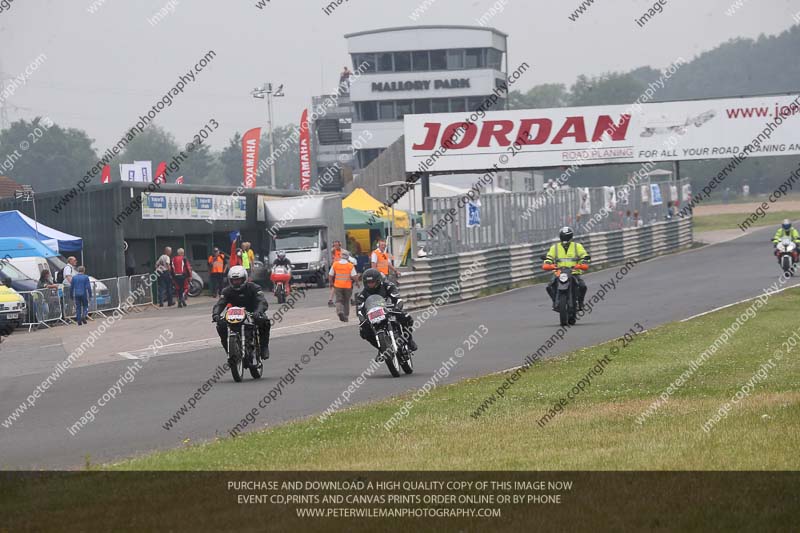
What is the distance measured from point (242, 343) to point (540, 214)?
24.3m

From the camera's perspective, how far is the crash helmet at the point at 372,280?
1603 centimetres

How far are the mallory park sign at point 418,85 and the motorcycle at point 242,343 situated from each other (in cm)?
9656

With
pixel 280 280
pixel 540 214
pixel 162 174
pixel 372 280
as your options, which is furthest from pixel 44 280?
pixel 162 174

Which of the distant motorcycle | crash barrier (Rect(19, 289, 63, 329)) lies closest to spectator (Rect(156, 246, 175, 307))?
the distant motorcycle

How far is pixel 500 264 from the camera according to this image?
35.5 metres

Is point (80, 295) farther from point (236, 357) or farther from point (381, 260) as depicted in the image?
point (236, 357)

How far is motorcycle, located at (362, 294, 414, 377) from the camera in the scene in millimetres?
15742

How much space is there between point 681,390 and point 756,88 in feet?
474

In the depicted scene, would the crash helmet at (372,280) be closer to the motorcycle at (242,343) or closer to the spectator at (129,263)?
the motorcycle at (242,343)

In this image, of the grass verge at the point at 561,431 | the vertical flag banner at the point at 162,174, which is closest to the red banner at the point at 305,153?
the vertical flag banner at the point at 162,174

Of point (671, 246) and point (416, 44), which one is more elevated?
point (416, 44)
